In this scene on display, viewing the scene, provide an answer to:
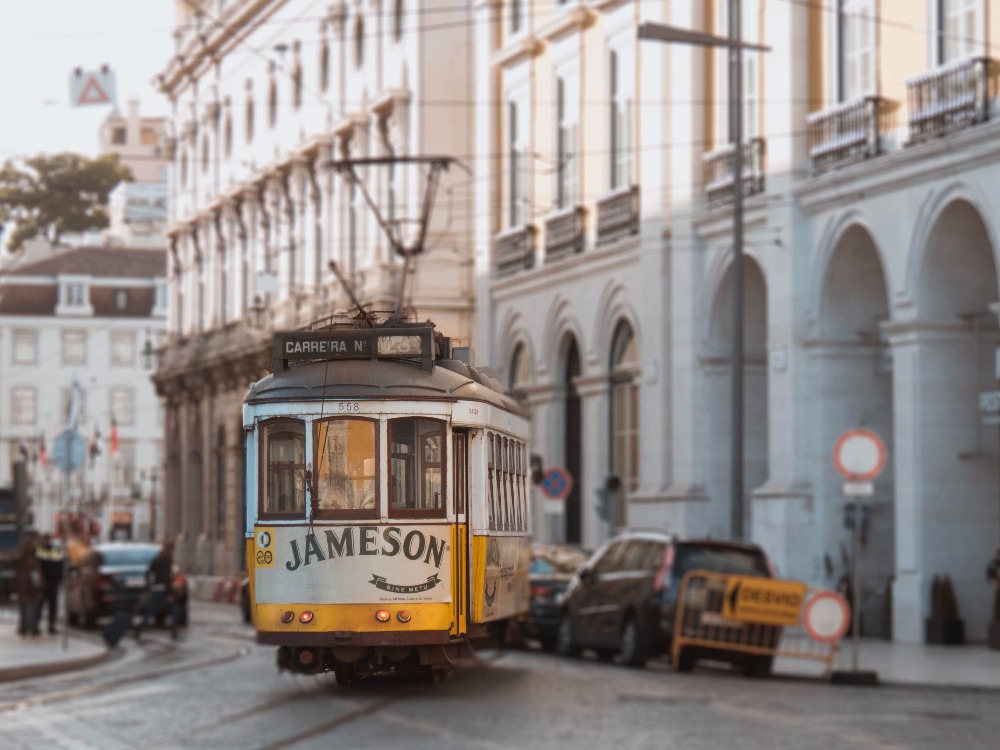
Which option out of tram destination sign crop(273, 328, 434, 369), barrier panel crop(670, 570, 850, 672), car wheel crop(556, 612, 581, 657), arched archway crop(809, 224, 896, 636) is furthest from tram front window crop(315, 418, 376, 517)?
arched archway crop(809, 224, 896, 636)

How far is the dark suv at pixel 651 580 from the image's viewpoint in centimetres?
3159

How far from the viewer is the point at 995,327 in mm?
46812

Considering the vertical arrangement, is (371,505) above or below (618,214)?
below

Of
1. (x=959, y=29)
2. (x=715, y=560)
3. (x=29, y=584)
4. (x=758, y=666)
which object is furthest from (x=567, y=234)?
(x=715, y=560)

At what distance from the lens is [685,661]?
39812 millimetres

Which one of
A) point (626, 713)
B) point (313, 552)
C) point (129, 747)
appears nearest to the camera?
point (313, 552)

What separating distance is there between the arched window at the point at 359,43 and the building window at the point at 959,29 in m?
34.1

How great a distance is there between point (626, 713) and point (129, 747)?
8435 millimetres

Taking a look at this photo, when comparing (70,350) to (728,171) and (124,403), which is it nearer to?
(728,171)

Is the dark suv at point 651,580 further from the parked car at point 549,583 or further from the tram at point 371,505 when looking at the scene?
the tram at point 371,505

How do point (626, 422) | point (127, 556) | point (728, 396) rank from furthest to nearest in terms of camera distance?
point (626, 422) → point (127, 556) → point (728, 396)

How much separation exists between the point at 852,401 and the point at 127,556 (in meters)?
20.7

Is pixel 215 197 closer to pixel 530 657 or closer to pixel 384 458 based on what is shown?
pixel 384 458

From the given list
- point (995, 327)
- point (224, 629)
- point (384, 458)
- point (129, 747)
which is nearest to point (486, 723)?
point (129, 747)
